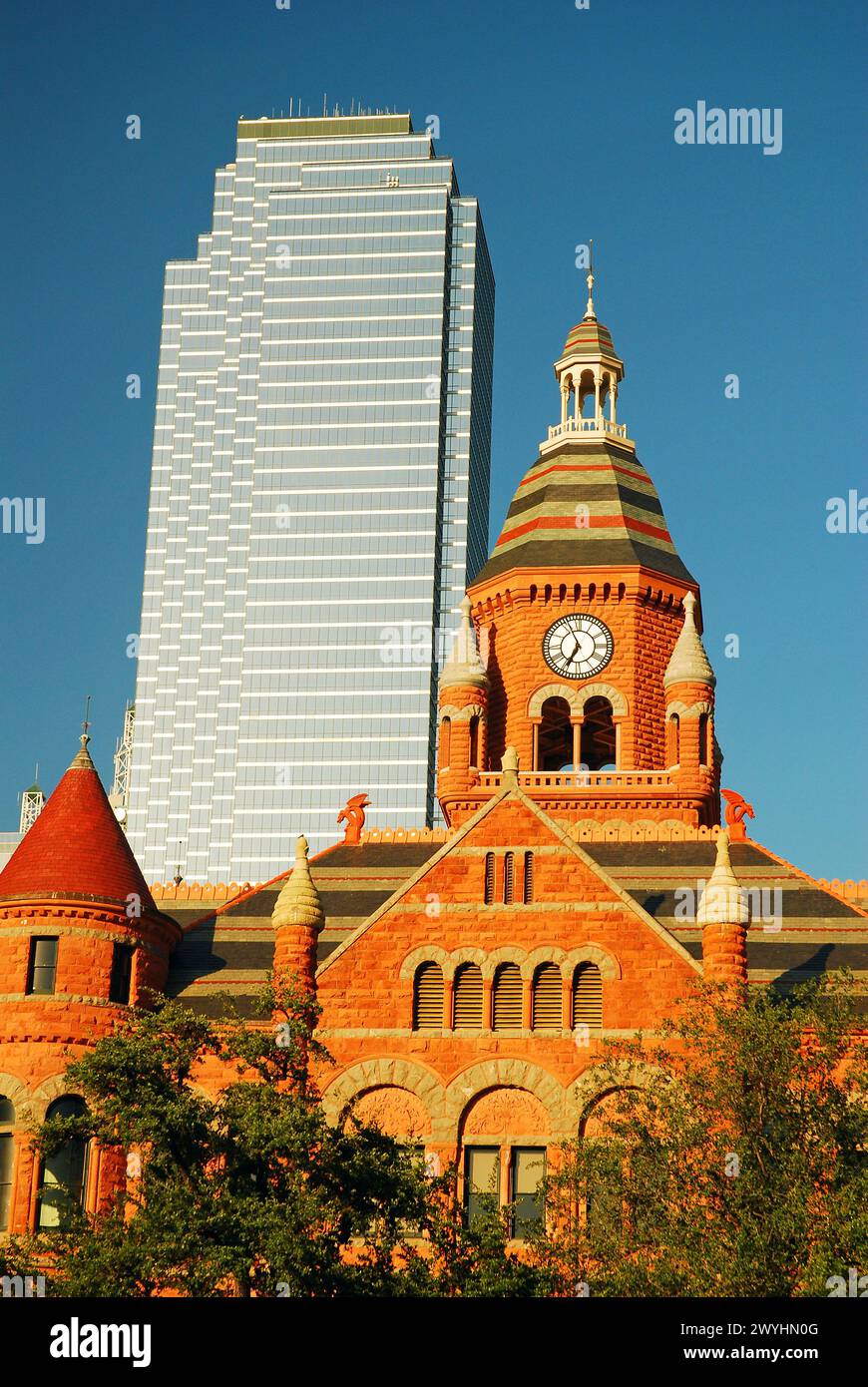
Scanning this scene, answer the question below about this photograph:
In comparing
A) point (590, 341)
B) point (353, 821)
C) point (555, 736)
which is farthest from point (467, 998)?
point (590, 341)

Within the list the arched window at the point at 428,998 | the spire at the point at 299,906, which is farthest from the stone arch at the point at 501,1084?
the spire at the point at 299,906

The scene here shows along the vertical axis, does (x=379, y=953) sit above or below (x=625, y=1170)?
above

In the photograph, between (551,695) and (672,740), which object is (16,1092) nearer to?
(551,695)

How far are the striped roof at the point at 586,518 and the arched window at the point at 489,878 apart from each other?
20.3 metres

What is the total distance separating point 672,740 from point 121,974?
21910 mm

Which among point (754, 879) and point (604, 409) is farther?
point (604, 409)

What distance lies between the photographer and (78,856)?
51.1 m

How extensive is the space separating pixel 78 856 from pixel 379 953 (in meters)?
8.27

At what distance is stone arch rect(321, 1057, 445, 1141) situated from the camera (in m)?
47.7

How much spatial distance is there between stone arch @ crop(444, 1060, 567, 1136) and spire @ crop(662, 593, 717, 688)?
66.9 feet
